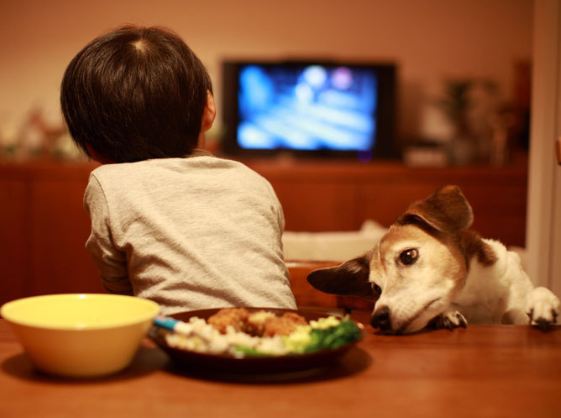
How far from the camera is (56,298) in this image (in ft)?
3.12

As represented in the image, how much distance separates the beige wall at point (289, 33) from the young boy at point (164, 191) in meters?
4.09

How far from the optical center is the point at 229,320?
37.1 inches

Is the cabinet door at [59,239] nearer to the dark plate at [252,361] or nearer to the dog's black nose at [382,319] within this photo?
the dog's black nose at [382,319]

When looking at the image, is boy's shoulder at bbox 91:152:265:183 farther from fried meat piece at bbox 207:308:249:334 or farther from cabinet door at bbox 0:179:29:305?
cabinet door at bbox 0:179:29:305

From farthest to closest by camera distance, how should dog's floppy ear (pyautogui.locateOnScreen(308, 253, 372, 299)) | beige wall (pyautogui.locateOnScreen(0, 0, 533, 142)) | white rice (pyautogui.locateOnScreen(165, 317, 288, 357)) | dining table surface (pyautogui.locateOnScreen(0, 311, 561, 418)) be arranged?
beige wall (pyautogui.locateOnScreen(0, 0, 533, 142))
dog's floppy ear (pyautogui.locateOnScreen(308, 253, 372, 299))
white rice (pyautogui.locateOnScreen(165, 317, 288, 357))
dining table surface (pyautogui.locateOnScreen(0, 311, 561, 418))

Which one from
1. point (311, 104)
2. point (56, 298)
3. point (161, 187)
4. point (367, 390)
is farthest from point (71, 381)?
point (311, 104)

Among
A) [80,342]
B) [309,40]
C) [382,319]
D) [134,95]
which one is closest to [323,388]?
[80,342]

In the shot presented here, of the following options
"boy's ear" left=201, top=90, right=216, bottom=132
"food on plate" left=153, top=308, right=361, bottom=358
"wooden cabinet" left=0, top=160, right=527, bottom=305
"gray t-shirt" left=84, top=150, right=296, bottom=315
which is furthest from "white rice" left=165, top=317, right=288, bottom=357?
"wooden cabinet" left=0, top=160, right=527, bottom=305

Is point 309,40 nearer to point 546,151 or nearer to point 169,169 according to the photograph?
point 546,151

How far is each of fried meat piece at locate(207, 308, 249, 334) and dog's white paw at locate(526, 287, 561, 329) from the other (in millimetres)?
589

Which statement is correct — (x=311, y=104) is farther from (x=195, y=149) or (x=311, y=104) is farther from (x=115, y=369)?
(x=115, y=369)

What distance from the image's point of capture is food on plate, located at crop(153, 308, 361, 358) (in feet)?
2.76

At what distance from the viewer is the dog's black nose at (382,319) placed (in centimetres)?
120

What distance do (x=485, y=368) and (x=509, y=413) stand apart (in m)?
0.17
